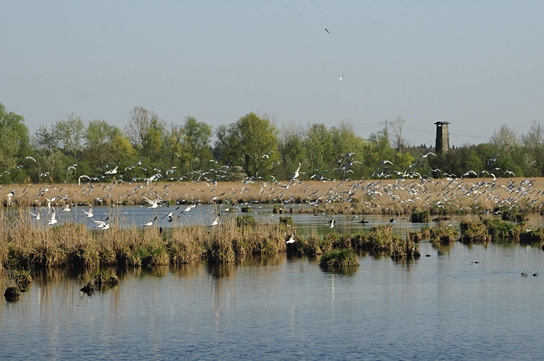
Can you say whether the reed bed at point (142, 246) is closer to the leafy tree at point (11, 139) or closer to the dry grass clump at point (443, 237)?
the dry grass clump at point (443, 237)

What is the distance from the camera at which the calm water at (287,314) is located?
719 inches

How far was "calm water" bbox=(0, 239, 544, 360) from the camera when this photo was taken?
18.3 m

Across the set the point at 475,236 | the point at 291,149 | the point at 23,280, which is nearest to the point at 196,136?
the point at 291,149

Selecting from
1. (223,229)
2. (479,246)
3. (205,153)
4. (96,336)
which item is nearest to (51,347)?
(96,336)

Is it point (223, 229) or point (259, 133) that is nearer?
point (223, 229)

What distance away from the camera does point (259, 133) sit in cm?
9106

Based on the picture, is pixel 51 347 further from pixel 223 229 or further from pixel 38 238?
pixel 223 229

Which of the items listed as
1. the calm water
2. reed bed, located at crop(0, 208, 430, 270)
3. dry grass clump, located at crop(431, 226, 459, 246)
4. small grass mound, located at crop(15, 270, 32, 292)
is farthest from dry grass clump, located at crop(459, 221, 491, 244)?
small grass mound, located at crop(15, 270, 32, 292)

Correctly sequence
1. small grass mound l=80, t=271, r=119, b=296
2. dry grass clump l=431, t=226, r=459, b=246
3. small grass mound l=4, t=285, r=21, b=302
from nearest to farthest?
small grass mound l=4, t=285, r=21, b=302 → small grass mound l=80, t=271, r=119, b=296 → dry grass clump l=431, t=226, r=459, b=246

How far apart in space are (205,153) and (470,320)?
79523 millimetres

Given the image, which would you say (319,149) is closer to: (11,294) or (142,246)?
(142,246)

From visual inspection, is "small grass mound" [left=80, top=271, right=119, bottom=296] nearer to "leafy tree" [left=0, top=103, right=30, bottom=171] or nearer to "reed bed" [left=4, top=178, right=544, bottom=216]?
"reed bed" [left=4, top=178, right=544, bottom=216]

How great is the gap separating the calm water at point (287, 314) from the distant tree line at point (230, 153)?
47531mm

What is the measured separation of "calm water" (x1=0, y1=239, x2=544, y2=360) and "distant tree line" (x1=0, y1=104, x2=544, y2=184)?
156ft
